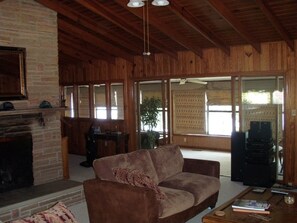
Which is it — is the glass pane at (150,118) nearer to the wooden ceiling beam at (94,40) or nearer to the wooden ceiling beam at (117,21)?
the wooden ceiling beam at (94,40)

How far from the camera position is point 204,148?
9758 mm

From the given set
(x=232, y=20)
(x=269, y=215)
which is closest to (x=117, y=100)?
(x=232, y=20)

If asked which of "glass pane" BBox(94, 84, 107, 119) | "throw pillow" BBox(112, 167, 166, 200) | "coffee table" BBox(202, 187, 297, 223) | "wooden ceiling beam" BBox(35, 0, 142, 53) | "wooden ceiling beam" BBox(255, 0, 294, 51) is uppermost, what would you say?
"wooden ceiling beam" BBox(35, 0, 142, 53)

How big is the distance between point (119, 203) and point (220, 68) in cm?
378

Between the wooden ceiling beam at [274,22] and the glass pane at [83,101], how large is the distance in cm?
520

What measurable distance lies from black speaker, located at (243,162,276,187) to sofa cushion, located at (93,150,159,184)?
6.92 feet

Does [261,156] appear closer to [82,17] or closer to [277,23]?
[277,23]

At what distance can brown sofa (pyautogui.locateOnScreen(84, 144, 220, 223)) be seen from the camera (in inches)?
130

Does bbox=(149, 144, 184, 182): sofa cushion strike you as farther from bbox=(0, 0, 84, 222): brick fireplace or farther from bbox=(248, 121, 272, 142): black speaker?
bbox=(248, 121, 272, 142): black speaker

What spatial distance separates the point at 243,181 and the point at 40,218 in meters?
4.45

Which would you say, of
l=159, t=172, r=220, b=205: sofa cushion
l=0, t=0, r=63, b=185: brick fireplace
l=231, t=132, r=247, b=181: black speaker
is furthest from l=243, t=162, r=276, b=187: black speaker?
l=0, t=0, r=63, b=185: brick fireplace

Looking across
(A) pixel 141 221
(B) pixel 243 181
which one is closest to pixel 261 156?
(B) pixel 243 181

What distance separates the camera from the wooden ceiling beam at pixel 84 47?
6.99 m

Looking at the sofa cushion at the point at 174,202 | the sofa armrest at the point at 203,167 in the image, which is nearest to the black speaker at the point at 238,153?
the sofa armrest at the point at 203,167
